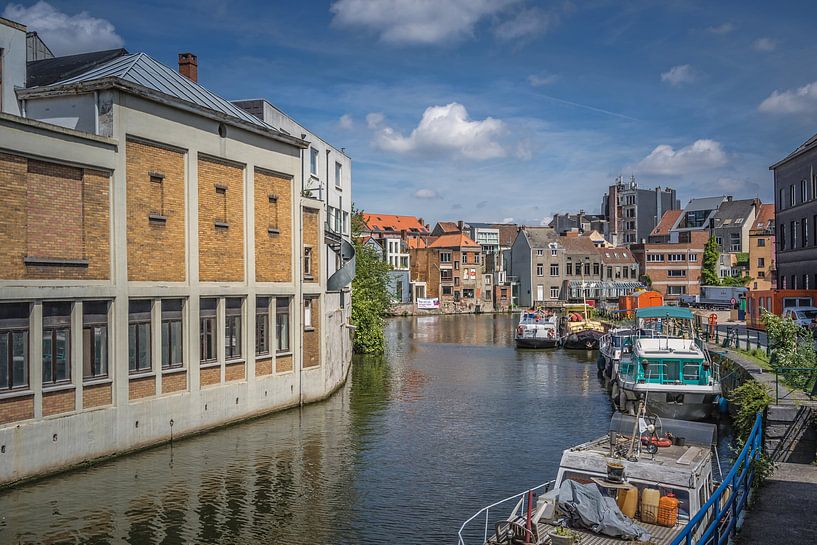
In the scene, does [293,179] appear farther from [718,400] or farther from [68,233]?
[718,400]

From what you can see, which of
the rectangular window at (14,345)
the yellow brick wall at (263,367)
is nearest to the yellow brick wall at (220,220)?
the yellow brick wall at (263,367)

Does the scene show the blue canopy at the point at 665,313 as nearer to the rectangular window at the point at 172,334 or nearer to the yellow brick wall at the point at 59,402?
the rectangular window at the point at 172,334

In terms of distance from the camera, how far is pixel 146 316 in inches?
894

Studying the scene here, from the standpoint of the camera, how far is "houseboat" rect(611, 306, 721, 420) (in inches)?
1105

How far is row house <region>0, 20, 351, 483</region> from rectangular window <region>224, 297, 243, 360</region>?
56 mm

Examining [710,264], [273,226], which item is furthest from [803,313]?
[710,264]

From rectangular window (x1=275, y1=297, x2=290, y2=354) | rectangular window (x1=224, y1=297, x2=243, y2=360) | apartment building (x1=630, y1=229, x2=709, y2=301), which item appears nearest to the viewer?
rectangular window (x1=224, y1=297, x2=243, y2=360)

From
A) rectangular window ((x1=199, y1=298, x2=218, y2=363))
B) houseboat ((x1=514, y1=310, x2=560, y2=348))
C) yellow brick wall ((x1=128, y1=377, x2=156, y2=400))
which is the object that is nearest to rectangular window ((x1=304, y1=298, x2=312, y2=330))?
rectangular window ((x1=199, y1=298, x2=218, y2=363))

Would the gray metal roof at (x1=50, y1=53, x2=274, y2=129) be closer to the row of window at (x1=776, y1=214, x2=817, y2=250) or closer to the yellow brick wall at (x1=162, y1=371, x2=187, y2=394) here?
the yellow brick wall at (x1=162, y1=371, x2=187, y2=394)

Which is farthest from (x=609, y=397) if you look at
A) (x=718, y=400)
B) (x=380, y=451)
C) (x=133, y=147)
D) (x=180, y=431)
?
(x=133, y=147)

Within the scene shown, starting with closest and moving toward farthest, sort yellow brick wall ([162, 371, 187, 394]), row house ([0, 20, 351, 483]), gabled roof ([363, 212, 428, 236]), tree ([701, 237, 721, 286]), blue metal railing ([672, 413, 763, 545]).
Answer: blue metal railing ([672, 413, 763, 545]) → row house ([0, 20, 351, 483]) → yellow brick wall ([162, 371, 187, 394]) → tree ([701, 237, 721, 286]) → gabled roof ([363, 212, 428, 236])

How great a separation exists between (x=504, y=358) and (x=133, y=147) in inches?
1364

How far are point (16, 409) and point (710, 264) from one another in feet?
325

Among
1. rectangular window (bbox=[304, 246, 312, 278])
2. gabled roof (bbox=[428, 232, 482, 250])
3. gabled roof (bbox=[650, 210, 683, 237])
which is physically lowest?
rectangular window (bbox=[304, 246, 312, 278])
